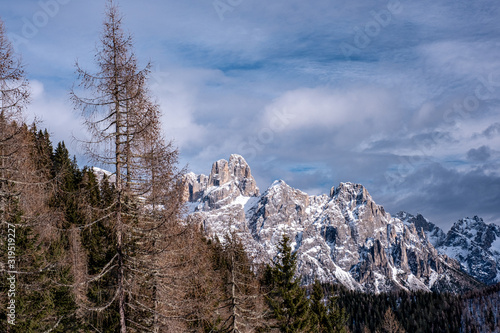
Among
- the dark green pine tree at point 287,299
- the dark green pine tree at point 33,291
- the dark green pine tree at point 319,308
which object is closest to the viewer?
the dark green pine tree at point 33,291

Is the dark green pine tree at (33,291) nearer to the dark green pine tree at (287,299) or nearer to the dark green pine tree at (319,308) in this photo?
the dark green pine tree at (287,299)

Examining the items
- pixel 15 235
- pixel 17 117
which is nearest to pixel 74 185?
pixel 15 235

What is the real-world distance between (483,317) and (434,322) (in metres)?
25.3

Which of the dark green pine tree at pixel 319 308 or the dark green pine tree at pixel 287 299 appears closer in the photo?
the dark green pine tree at pixel 287 299

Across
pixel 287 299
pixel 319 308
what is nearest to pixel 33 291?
pixel 287 299

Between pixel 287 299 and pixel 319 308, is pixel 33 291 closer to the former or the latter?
pixel 287 299

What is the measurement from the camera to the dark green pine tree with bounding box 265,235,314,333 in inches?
1264

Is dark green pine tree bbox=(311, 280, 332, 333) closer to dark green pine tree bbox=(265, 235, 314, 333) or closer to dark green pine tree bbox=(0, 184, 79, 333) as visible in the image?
dark green pine tree bbox=(265, 235, 314, 333)

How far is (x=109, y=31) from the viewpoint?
1531 cm

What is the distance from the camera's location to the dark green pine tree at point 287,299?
105 feet

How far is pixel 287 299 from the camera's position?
3278cm

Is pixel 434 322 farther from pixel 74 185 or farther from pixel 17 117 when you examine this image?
pixel 17 117

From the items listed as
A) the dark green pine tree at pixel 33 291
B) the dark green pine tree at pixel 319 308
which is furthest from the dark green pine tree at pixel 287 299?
the dark green pine tree at pixel 33 291

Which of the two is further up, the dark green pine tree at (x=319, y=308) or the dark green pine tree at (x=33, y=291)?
the dark green pine tree at (x=33, y=291)
